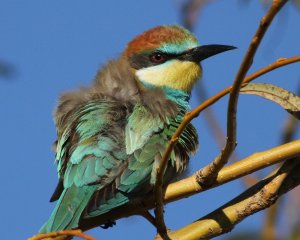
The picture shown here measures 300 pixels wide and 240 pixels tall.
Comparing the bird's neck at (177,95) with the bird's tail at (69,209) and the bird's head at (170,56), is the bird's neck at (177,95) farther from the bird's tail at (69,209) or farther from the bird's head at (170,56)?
the bird's tail at (69,209)

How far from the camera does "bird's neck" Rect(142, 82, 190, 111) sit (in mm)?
3043

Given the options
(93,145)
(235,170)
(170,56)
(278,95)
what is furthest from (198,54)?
(235,170)

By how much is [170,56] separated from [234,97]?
193 cm

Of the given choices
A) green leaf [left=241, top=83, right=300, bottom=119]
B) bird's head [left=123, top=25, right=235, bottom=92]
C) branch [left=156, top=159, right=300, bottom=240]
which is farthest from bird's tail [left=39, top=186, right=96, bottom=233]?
bird's head [left=123, top=25, right=235, bottom=92]

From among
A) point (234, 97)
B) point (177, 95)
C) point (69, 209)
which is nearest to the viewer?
point (234, 97)

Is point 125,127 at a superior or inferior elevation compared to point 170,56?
inferior

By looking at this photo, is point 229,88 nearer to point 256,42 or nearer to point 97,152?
point 256,42

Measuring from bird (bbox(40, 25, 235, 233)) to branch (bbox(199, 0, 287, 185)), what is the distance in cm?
52

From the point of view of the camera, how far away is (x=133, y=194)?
7.49 feet

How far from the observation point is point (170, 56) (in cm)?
335

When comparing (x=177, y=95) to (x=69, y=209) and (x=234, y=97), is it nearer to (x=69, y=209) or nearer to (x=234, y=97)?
(x=69, y=209)

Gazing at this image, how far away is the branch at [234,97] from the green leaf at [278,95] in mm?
340

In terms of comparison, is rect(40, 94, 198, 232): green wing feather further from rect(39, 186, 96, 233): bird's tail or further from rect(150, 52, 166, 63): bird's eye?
rect(150, 52, 166, 63): bird's eye

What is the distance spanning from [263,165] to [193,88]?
170 cm
